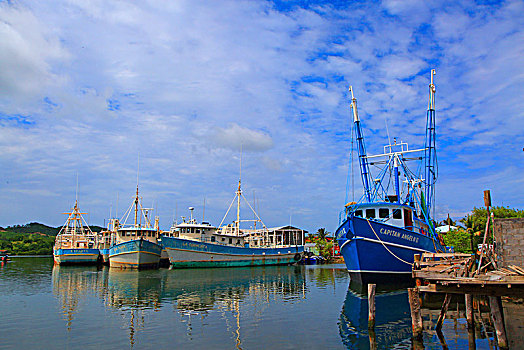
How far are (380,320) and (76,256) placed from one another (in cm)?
4599

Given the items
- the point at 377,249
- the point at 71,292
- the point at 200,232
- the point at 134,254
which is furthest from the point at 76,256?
the point at 377,249

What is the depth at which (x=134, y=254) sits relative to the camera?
41.0 meters

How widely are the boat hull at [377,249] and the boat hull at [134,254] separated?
24564 millimetres

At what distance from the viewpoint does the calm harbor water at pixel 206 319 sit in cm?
1226

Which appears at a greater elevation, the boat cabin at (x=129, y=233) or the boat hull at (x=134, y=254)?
the boat cabin at (x=129, y=233)

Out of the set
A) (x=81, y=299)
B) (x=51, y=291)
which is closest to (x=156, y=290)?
(x=81, y=299)

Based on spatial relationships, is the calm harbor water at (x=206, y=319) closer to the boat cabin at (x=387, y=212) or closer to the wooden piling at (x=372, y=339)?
the wooden piling at (x=372, y=339)

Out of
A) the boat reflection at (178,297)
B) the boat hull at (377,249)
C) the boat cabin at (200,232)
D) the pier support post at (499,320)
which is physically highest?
the boat cabin at (200,232)

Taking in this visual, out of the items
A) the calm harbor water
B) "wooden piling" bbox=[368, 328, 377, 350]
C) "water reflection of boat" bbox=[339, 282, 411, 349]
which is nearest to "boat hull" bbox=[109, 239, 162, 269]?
the calm harbor water

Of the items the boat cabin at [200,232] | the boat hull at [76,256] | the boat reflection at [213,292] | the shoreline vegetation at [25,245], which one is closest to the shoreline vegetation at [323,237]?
the shoreline vegetation at [25,245]

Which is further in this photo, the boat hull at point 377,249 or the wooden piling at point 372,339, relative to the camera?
the boat hull at point 377,249

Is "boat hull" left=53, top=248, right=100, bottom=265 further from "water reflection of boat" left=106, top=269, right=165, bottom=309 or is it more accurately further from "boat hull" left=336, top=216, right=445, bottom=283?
"boat hull" left=336, top=216, right=445, bottom=283

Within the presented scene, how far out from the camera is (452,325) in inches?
554

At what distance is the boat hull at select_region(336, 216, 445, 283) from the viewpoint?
904 inches
